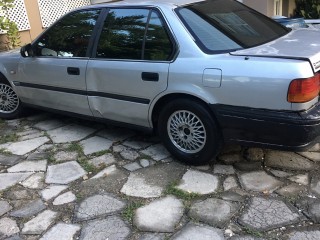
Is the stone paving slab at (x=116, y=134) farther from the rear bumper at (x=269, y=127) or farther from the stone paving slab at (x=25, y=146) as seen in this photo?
the rear bumper at (x=269, y=127)

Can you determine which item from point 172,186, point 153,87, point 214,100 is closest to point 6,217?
point 172,186

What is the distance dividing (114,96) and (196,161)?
109 cm

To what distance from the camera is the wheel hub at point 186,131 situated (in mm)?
3600

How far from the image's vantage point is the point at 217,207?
312cm

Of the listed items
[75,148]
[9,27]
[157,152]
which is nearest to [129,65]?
[157,152]

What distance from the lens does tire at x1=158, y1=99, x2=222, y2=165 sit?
3492mm

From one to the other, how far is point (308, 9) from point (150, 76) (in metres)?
6.80

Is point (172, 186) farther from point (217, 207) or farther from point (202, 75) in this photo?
point (202, 75)

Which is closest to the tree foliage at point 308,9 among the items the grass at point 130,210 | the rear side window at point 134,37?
the rear side window at point 134,37

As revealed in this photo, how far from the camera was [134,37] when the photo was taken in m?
3.90

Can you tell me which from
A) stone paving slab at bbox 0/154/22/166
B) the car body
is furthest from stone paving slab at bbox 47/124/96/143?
stone paving slab at bbox 0/154/22/166

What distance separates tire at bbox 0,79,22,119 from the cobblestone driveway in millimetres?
1055

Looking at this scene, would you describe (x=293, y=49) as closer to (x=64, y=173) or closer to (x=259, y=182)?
(x=259, y=182)

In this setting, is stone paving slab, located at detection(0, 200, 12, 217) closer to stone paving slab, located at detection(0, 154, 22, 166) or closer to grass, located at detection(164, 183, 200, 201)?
stone paving slab, located at detection(0, 154, 22, 166)
